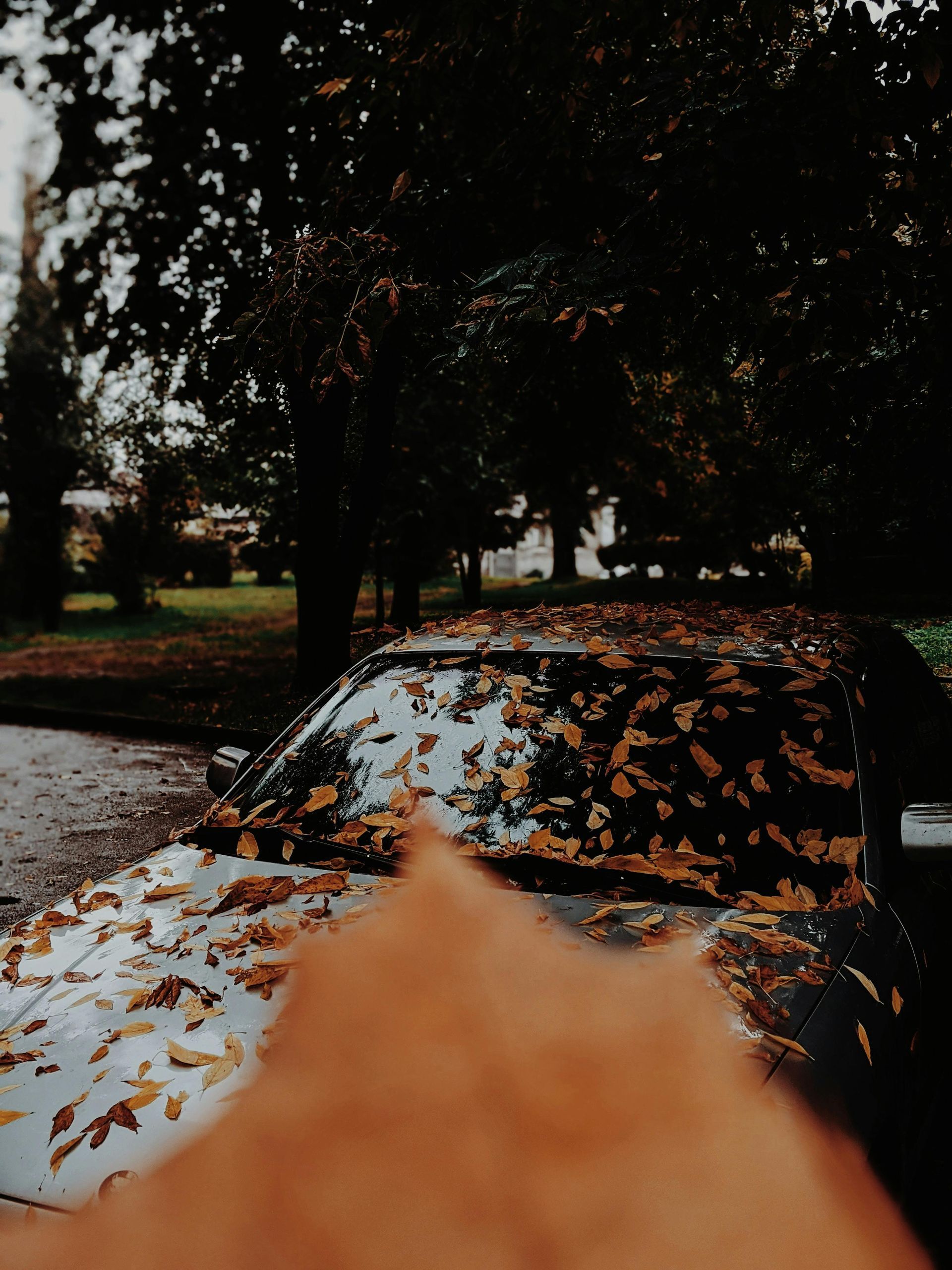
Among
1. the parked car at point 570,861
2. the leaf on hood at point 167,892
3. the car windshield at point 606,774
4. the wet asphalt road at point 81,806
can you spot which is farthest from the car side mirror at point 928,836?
the wet asphalt road at point 81,806

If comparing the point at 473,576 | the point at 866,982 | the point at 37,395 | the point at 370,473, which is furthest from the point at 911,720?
the point at 37,395

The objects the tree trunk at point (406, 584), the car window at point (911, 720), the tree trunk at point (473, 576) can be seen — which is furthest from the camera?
the tree trunk at point (473, 576)

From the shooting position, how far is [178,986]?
2.12 m

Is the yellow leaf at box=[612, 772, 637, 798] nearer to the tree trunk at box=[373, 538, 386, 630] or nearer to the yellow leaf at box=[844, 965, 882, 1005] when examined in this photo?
the yellow leaf at box=[844, 965, 882, 1005]

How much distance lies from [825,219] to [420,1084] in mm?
4280

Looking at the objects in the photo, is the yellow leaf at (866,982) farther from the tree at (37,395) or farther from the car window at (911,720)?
the tree at (37,395)

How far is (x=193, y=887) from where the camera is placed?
2.63 meters

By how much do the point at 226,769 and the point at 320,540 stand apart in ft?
28.5

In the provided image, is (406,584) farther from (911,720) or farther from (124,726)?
(911,720)

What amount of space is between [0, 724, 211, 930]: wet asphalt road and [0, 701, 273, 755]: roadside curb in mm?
393

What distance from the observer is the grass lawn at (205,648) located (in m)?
13.4

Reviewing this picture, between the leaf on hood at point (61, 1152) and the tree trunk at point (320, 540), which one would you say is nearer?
the leaf on hood at point (61, 1152)

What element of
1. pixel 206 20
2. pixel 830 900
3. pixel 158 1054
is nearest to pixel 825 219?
→ pixel 830 900

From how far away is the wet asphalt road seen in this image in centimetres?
689
